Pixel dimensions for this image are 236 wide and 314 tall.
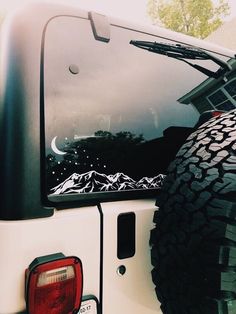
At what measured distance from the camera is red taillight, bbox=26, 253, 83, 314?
1.14 metres

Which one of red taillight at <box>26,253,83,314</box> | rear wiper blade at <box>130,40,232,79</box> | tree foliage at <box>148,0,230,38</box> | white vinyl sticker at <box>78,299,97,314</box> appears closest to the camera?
red taillight at <box>26,253,83,314</box>

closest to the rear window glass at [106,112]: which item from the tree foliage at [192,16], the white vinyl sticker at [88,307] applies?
the white vinyl sticker at [88,307]

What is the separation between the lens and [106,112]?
1493 millimetres

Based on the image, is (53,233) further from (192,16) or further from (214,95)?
(192,16)

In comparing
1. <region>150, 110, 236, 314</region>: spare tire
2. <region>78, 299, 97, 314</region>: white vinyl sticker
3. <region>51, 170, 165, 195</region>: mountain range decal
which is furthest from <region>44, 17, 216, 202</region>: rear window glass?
<region>78, 299, 97, 314</region>: white vinyl sticker

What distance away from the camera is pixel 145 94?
64.6 inches

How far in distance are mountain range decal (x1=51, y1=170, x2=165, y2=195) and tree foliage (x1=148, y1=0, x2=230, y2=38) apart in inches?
1108

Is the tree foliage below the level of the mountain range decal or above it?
above

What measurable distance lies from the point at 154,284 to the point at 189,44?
1397 millimetres

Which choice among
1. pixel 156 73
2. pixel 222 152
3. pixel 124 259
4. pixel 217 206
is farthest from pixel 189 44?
pixel 124 259

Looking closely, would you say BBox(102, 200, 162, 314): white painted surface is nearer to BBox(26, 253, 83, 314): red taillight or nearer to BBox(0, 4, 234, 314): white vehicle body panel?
BBox(0, 4, 234, 314): white vehicle body panel

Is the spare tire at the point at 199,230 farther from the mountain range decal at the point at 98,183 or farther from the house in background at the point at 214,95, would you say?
the house in background at the point at 214,95

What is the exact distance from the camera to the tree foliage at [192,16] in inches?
1073

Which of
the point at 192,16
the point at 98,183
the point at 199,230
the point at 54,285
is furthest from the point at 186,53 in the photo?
the point at 192,16
